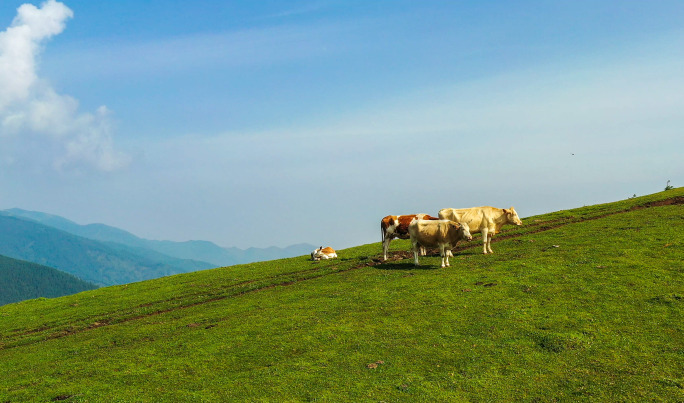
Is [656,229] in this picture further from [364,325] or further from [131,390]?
[131,390]

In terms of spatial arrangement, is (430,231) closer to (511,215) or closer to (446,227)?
(446,227)

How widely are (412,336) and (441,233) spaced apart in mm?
11801

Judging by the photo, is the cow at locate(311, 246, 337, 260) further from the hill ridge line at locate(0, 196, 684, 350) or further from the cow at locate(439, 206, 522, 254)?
the cow at locate(439, 206, 522, 254)

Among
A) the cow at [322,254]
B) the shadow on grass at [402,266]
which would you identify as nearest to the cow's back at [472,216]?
the shadow on grass at [402,266]

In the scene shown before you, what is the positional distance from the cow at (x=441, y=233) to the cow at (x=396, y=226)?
12.7ft

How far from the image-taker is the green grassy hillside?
16.3m

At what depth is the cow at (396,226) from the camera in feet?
116

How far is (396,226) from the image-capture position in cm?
3575

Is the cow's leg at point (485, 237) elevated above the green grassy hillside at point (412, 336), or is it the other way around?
the cow's leg at point (485, 237)

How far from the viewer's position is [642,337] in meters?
18.1

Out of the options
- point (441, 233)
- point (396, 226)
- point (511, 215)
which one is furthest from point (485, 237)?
point (396, 226)

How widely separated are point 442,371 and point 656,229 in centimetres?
2392

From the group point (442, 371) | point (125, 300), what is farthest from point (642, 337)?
point (125, 300)

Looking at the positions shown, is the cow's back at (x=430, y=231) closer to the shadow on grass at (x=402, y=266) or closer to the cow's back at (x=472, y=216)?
the shadow on grass at (x=402, y=266)
